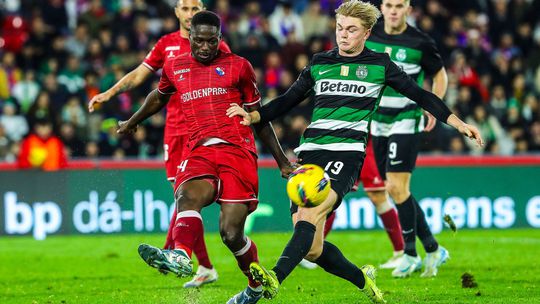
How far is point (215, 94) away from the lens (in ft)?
28.2

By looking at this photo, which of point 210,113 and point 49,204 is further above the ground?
point 210,113

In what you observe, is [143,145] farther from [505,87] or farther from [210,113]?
[210,113]

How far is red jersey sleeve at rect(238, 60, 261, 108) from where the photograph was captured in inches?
342

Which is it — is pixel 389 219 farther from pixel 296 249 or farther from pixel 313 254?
pixel 296 249

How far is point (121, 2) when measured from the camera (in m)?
21.3

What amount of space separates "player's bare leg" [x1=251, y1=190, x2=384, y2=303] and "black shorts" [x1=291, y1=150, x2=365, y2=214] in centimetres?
8

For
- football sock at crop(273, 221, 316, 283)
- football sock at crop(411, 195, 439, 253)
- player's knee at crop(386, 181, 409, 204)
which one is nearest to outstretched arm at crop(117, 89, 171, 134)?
football sock at crop(273, 221, 316, 283)

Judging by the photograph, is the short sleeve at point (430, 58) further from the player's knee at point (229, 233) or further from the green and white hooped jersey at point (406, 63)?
the player's knee at point (229, 233)

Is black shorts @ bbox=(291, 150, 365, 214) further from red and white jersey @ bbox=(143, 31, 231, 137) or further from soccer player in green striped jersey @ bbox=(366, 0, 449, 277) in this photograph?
soccer player in green striped jersey @ bbox=(366, 0, 449, 277)

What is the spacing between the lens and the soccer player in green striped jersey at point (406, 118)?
11.0 meters

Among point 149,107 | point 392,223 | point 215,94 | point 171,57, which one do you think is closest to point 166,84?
point 149,107

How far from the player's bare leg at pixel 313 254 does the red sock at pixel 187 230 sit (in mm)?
663

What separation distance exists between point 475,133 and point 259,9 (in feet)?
45.2

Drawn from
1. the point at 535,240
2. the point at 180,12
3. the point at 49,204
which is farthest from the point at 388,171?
the point at 49,204
